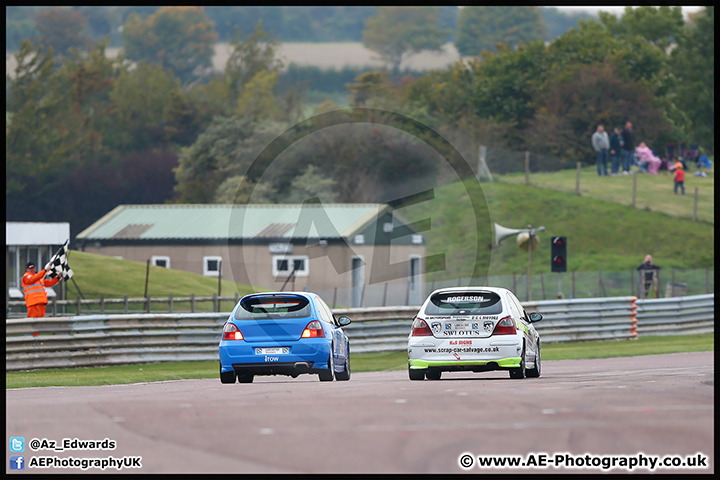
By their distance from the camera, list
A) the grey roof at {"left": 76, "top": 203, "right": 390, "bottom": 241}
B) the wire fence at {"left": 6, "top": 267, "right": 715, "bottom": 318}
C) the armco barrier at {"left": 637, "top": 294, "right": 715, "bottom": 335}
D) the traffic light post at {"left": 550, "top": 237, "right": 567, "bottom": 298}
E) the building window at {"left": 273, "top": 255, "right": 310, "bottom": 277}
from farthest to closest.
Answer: the grey roof at {"left": 76, "top": 203, "right": 390, "bottom": 241}, the building window at {"left": 273, "top": 255, "right": 310, "bottom": 277}, the wire fence at {"left": 6, "top": 267, "right": 715, "bottom": 318}, the armco barrier at {"left": 637, "top": 294, "right": 715, "bottom": 335}, the traffic light post at {"left": 550, "top": 237, "right": 567, "bottom": 298}

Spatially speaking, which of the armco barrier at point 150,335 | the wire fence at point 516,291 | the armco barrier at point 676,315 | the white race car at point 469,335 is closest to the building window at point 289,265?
the wire fence at point 516,291

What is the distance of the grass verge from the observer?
63.7 feet

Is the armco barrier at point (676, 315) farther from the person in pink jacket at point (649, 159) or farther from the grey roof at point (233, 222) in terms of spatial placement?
the person in pink jacket at point (649, 159)

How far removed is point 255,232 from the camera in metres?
54.6

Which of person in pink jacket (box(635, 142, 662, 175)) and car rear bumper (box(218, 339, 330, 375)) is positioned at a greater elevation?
person in pink jacket (box(635, 142, 662, 175))

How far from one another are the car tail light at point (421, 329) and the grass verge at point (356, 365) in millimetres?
5063

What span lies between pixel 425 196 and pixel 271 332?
52.9 metres

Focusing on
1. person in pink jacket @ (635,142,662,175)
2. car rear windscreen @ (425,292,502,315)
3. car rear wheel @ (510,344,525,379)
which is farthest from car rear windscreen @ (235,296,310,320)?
person in pink jacket @ (635,142,662,175)

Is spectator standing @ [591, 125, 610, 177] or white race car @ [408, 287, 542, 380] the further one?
spectator standing @ [591, 125, 610, 177]

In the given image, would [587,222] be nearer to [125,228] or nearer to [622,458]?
A: [125,228]

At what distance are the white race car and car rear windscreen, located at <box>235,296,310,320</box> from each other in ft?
5.84

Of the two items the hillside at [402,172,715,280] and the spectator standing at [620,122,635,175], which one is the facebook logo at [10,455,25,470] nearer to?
the hillside at [402,172,715,280]

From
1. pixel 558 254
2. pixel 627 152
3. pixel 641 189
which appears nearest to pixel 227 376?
pixel 558 254

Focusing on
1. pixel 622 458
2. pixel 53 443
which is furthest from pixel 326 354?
pixel 622 458
